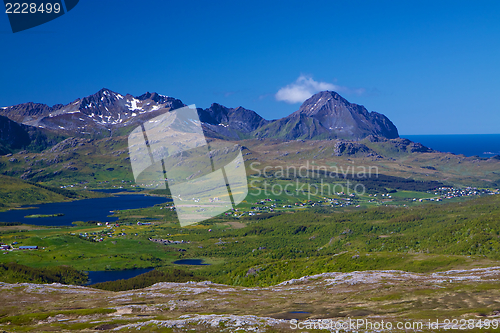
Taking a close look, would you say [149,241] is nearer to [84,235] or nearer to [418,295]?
[84,235]

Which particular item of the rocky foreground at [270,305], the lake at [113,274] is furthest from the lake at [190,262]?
the rocky foreground at [270,305]

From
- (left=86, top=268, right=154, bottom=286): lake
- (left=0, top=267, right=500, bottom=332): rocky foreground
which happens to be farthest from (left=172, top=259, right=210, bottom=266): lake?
(left=0, top=267, right=500, bottom=332): rocky foreground

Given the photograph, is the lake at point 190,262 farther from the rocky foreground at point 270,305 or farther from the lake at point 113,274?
the rocky foreground at point 270,305

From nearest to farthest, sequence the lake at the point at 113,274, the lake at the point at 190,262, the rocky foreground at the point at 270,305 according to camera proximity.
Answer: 1. the rocky foreground at the point at 270,305
2. the lake at the point at 113,274
3. the lake at the point at 190,262

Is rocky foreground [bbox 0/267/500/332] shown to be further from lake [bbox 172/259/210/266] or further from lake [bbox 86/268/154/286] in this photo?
lake [bbox 172/259/210/266]

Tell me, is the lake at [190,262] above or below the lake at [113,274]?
below

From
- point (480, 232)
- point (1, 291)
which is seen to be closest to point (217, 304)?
point (1, 291)

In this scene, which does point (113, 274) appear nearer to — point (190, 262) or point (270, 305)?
point (190, 262)

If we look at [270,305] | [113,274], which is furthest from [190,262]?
[270,305]
